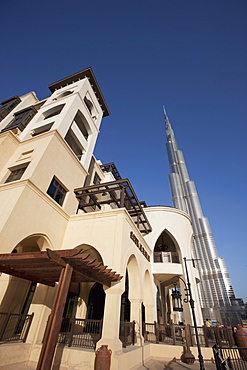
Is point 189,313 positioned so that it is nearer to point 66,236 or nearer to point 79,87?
point 66,236

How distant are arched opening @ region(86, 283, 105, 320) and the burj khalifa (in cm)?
2421

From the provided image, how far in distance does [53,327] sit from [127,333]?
5044 mm

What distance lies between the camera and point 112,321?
263 inches

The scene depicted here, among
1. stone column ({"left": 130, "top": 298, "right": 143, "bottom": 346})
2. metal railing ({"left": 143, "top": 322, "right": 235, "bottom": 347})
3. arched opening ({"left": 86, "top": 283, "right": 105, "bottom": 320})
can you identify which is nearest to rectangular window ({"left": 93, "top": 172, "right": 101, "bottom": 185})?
arched opening ({"left": 86, "top": 283, "right": 105, "bottom": 320})

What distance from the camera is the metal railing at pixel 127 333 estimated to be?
767 cm

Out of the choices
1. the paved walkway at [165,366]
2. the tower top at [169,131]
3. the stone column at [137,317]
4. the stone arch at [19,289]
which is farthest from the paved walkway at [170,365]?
the tower top at [169,131]

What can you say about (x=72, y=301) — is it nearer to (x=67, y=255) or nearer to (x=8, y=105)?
(x=67, y=255)

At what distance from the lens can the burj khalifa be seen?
158 feet

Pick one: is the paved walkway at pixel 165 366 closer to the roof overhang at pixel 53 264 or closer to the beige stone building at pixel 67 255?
the beige stone building at pixel 67 255

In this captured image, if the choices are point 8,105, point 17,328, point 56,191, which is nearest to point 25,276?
point 17,328

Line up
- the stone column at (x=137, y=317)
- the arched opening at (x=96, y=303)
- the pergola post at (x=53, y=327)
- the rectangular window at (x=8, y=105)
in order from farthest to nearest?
the rectangular window at (x=8, y=105) → the arched opening at (x=96, y=303) → the stone column at (x=137, y=317) → the pergola post at (x=53, y=327)

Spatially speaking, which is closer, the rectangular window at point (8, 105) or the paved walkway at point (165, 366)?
the paved walkway at point (165, 366)

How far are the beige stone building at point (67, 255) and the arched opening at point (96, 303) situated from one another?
6 cm

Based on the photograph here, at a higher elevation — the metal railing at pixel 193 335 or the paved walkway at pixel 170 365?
the metal railing at pixel 193 335
